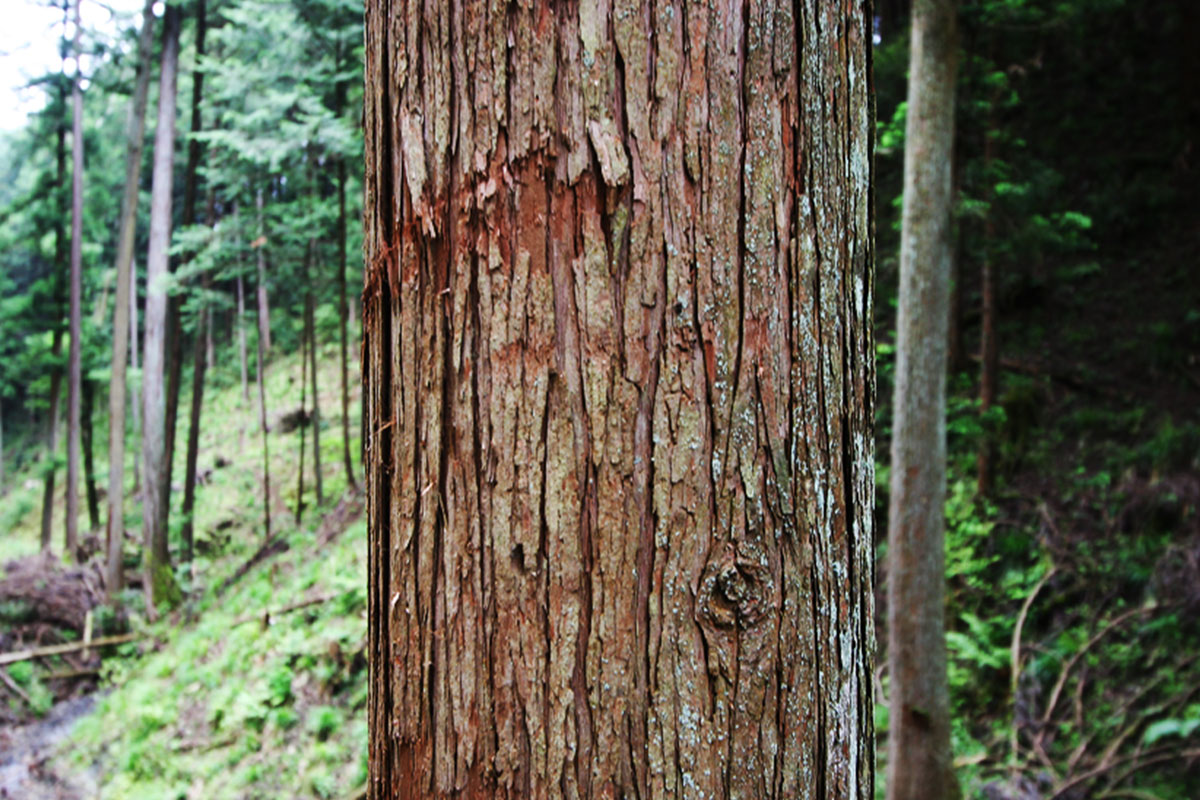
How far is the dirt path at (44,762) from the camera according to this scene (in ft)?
28.2

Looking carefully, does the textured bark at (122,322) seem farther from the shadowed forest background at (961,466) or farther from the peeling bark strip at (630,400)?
the peeling bark strip at (630,400)

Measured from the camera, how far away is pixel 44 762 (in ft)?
31.2

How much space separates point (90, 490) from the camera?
70.1 ft

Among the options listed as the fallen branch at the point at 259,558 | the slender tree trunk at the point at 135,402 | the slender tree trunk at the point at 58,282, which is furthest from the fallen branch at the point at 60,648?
the slender tree trunk at the point at 135,402

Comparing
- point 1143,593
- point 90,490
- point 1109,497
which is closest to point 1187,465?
point 1109,497

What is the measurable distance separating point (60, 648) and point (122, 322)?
6.23m

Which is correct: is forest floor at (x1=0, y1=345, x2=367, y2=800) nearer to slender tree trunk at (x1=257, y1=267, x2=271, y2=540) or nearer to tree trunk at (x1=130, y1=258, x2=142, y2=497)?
slender tree trunk at (x1=257, y1=267, x2=271, y2=540)

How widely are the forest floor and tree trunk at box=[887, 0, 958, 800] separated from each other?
187 inches

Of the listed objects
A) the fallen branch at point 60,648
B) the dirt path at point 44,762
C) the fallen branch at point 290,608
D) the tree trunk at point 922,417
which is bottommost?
the dirt path at point 44,762

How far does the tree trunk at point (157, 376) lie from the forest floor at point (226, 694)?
0.68 m

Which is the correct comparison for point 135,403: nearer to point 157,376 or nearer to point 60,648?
point 157,376

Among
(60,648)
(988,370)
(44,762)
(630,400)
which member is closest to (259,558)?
(60,648)

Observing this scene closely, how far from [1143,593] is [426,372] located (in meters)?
8.42

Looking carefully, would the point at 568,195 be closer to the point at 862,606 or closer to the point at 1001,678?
the point at 862,606
